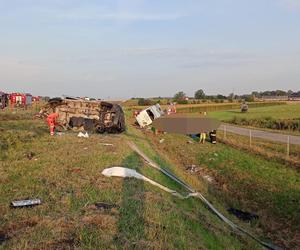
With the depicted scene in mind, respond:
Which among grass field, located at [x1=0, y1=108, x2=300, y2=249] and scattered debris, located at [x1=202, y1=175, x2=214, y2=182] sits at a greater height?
grass field, located at [x1=0, y1=108, x2=300, y2=249]

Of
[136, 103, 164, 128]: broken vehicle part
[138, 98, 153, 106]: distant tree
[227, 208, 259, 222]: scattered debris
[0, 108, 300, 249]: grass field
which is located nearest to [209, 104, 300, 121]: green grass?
[138, 98, 153, 106]: distant tree

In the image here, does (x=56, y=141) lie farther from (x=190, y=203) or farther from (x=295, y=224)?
(x=295, y=224)

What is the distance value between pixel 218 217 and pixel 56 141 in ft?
26.1

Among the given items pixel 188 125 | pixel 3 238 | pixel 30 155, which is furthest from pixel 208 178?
pixel 3 238

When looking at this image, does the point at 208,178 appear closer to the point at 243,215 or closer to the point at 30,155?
the point at 243,215

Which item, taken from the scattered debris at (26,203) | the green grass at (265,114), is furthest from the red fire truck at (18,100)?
the scattered debris at (26,203)

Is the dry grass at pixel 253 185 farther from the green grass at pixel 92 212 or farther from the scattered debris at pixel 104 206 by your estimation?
the scattered debris at pixel 104 206

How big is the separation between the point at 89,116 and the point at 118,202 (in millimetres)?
14553

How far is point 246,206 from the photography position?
37.0ft

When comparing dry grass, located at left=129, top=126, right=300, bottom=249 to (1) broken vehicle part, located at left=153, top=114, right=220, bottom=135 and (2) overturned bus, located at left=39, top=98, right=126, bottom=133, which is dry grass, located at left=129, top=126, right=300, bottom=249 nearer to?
(1) broken vehicle part, located at left=153, top=114, right=220, bottom=135

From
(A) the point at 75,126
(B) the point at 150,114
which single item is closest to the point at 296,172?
(A) the point at 75,126

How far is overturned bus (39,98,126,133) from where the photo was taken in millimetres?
20781

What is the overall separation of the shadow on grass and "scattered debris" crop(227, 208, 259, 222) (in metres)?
2.88

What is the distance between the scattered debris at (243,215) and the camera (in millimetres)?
10024
